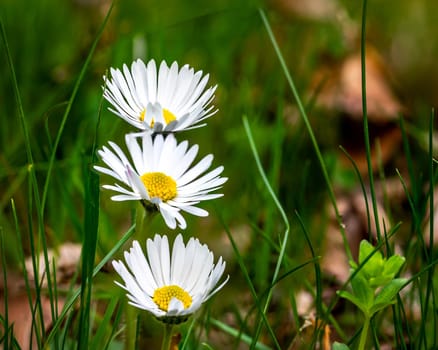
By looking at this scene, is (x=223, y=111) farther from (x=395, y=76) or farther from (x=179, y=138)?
(x=395, y=76)

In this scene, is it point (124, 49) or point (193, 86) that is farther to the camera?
point (124, 49)

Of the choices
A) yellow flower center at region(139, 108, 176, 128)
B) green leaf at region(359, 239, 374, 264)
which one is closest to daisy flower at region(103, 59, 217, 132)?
yellow flower center at region(139, 108, 176, 128)

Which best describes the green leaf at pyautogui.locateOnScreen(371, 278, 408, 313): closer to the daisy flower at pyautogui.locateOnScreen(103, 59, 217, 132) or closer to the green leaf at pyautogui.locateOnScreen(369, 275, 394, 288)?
the green leaf at pyautogui.locateOnScreen(369, 275, 394, 288)

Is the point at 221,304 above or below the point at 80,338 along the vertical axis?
above

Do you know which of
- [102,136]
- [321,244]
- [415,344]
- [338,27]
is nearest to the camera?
[415,344]

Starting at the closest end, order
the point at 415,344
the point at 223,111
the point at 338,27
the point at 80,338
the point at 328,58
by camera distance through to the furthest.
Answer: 1. the point at 80,338
2. the point at 415,344
3. the point at 223,111
4. the point at 338,27
5. the point at 328,58

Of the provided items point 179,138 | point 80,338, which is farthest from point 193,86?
Result: point 179,138
